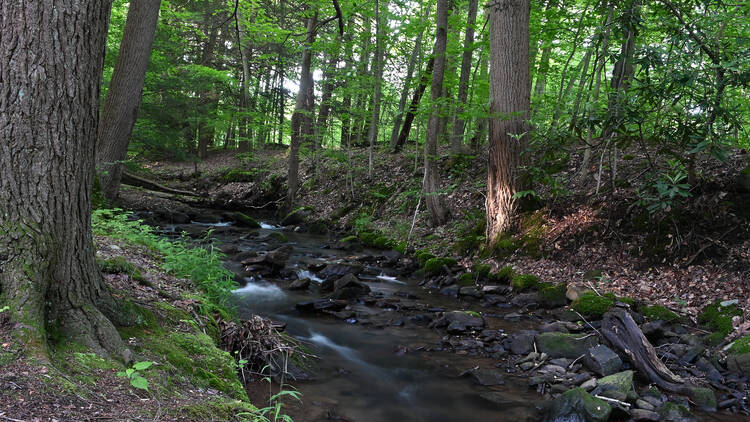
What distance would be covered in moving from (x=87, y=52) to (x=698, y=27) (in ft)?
25.6

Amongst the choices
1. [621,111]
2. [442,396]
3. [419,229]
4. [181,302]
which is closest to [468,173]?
[419,229]

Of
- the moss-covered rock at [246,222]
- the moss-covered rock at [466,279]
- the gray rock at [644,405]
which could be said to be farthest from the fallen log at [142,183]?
the gray rock at [644,405]

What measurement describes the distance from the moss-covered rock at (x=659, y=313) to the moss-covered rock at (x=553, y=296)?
124 centimetres

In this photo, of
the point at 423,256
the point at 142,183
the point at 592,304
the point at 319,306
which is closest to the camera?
the point at 592,304

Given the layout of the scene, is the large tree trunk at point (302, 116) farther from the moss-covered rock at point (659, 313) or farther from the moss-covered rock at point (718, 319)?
the moss-covered rock at point (718, 319)

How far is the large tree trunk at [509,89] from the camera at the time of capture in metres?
9.23

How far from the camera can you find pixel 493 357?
6066mm

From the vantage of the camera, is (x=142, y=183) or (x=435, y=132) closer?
(x=435, y=132)

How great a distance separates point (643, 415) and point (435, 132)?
8510 millimetres

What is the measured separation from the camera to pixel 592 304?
6.94 metres

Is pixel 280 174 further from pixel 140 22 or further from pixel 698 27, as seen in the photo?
pixel 698 27

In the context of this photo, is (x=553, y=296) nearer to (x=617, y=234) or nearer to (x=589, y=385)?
(x=617, y=234)

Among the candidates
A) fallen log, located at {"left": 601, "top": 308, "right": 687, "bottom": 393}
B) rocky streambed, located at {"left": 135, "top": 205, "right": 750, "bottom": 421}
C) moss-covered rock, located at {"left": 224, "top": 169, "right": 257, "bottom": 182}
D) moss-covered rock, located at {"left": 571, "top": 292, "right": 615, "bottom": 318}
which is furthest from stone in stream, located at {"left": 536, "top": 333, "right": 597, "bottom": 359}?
moss-covered rock, located at {"left": 224, "top": 169, "right": 257, "bottom": 182}

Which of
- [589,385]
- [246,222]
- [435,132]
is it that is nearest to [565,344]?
[589,385]
